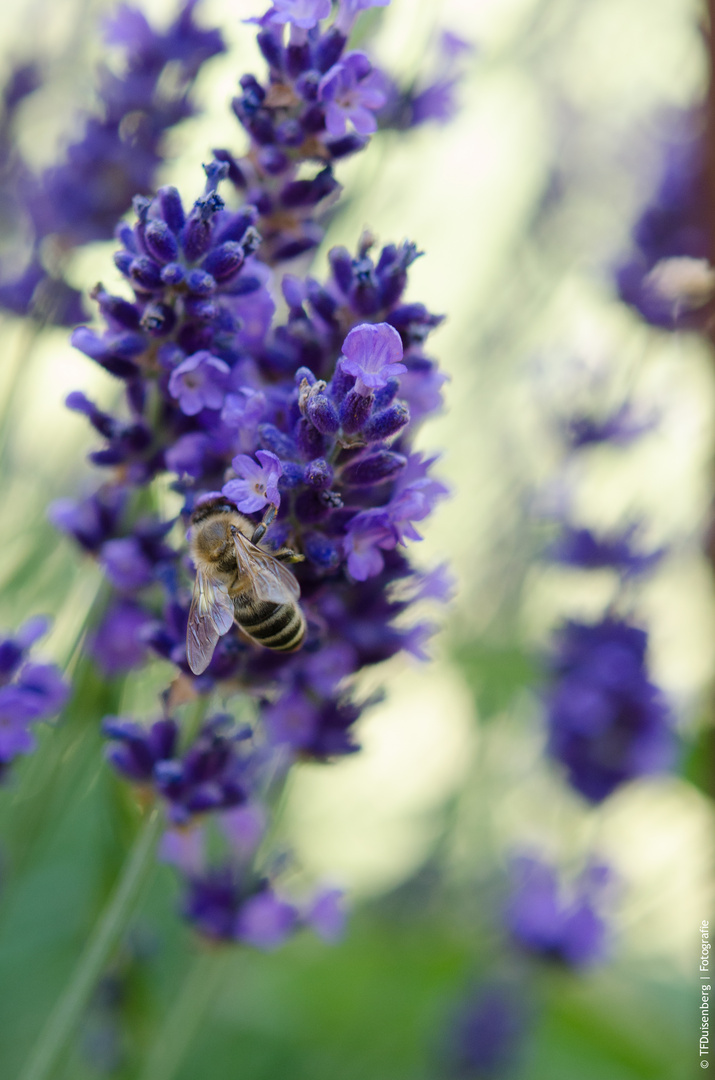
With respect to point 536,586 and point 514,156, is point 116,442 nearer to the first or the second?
point 536,586

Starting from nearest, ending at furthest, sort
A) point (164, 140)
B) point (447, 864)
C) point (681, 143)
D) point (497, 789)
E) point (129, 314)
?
1. point (129, 314)
2. point (164, 140)
3. point (681, 143)
4. point (447, 864)
5. point (497, 789)

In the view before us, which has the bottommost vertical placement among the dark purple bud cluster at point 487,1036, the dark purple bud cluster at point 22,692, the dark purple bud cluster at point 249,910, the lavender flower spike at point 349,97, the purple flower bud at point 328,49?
the dark purple bud cluster at point 487,1036

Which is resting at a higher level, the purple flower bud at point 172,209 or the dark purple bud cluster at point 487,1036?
the purple flower bud at point 172,209

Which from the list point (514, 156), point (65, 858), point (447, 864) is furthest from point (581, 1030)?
point (514, 156)

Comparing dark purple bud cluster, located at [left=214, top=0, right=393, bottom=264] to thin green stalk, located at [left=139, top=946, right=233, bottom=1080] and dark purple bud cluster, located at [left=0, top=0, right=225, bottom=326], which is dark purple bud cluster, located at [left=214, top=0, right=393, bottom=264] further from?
thin green stalk, located at [left=139, top=946, right=233, bottom=1080]

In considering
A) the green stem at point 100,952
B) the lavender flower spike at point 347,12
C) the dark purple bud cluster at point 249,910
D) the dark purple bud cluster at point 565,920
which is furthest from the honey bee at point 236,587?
the dark purple bud cluster at point 565,920

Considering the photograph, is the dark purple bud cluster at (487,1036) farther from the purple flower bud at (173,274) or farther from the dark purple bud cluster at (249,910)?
the purple flower bud at (173,274)

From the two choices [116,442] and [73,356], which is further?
[73,356]

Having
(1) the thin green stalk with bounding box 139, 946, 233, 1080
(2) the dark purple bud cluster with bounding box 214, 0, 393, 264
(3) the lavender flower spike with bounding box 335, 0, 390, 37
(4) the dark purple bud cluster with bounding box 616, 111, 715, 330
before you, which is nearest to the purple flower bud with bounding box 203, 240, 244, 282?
(2) the dark purple bud cluster with bounding box 214, 0, 393, 264
